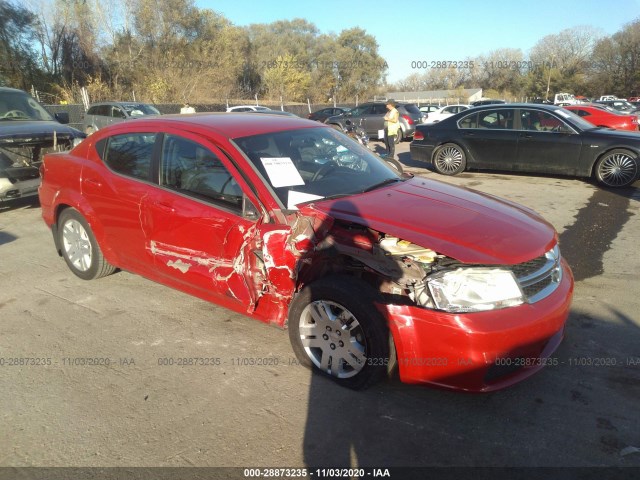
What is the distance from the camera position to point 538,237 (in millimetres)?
2934

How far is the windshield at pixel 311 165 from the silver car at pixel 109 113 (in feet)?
47.3

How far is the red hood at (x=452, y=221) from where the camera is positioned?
2639mm

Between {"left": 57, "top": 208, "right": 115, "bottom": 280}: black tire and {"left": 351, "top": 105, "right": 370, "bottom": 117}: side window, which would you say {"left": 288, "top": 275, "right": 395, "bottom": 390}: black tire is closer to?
{"left": 57, "top": 208, "right": 115, "bottom": 280}: black tire

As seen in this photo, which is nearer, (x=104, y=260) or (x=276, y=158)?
(x=276, y=158)

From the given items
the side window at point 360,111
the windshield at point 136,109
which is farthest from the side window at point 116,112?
the side window at point 360,111

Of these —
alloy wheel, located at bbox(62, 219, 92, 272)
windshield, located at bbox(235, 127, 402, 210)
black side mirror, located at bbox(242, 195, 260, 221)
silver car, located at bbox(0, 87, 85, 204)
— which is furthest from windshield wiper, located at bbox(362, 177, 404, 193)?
silver car, located at bbox(0, 87, 85, 204)

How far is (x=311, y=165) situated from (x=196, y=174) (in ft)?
2.86

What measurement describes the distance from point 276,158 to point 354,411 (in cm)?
184

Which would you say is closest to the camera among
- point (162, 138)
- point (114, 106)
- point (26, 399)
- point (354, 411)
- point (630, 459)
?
point (630, 459)

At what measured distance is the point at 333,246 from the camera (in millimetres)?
2875

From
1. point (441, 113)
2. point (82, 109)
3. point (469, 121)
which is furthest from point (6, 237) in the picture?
point (441, 113)

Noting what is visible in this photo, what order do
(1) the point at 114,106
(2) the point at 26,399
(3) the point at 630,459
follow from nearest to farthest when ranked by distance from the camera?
(3) the point at 630,459 < (2) the point at 26,399 < (1) the point at 114,106

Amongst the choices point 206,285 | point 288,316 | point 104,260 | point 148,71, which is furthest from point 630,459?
point 148,71

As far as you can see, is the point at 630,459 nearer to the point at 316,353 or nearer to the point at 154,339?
the point at 316,353
